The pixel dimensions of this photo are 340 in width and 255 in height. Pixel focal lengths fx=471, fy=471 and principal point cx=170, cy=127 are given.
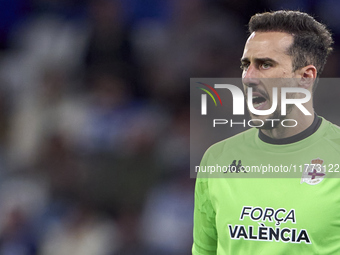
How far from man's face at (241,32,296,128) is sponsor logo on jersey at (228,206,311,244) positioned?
0.37 m

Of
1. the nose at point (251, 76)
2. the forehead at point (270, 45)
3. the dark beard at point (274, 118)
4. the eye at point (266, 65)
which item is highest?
the forehead at point (270, 45)

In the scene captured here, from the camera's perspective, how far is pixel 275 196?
1955mm

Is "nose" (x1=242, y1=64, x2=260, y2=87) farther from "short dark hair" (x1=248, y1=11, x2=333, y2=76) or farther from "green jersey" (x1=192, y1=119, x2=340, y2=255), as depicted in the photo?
"green jersey" (x1=192, y1=119, x2=340, y2=255)

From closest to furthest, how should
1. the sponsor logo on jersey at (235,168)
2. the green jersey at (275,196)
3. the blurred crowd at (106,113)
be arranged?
the green jersey at (275,196), the sponsor logo on jersey at (235,168), the blurred crowd at (106,113)

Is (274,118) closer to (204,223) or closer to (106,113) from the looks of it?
(204,223)

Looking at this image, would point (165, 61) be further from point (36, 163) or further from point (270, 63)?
point (270, 63)

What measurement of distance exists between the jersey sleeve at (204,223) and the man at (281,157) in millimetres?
74

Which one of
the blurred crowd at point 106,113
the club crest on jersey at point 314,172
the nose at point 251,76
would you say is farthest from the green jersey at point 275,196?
the blurred crowd at point 106,113

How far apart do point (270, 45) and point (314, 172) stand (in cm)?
56

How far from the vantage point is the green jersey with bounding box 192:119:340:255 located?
1824 millimetres

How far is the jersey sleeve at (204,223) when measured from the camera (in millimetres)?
2189

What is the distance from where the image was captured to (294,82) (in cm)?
200

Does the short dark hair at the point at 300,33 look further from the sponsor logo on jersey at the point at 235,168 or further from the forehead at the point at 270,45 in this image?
the sponsor logo on jersey at the point at 235,168

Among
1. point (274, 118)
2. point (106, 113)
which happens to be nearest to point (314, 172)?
point (274, 118)
